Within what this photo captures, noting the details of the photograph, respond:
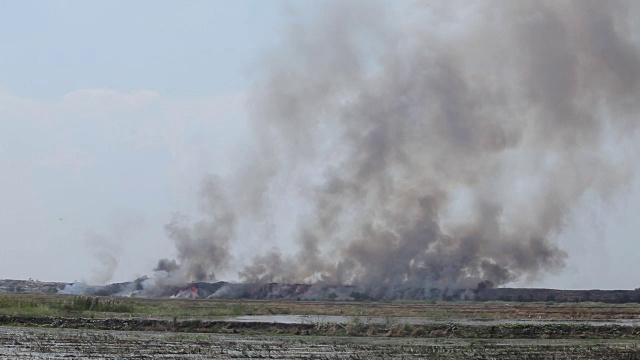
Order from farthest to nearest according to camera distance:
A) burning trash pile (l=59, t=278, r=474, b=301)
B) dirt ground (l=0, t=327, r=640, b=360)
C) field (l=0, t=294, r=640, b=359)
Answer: burning trash pile (l=59, t=278, r=474, b=301) → field (l=0, t=294, r=640, b=359) → dirt ground (l=0, t=327, r=640, b=360)

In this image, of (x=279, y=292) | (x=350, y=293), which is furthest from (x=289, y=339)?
(x=279, y=292)

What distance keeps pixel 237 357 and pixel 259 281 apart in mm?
97246

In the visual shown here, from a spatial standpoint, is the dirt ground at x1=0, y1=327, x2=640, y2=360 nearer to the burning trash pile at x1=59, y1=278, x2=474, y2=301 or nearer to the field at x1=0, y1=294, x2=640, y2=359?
the field at x1=0, y1=294, x2=640, y2=359

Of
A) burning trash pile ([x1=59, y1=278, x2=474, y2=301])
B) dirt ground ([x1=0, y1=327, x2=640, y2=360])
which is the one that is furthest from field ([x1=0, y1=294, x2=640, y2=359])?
burning trash pile ([x1=59, y1=278, x2=474, y2=301])

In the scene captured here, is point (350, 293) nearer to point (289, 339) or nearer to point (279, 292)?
point (279, 292)

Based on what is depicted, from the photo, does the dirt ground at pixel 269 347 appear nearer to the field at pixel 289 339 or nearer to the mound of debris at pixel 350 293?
the field at pixel 289 339

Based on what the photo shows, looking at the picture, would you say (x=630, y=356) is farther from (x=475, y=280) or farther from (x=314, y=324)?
(x=475, y=280)

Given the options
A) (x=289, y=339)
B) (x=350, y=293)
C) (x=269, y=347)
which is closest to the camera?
(x=269, y=347)

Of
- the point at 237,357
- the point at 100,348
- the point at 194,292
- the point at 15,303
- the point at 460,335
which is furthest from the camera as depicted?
the point at 194,292

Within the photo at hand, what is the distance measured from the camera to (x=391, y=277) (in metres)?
122

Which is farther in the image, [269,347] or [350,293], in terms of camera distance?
[350,293]

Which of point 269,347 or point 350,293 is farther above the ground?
point 350,293

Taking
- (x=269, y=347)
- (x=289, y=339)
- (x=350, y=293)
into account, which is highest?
(x=350, y=293)

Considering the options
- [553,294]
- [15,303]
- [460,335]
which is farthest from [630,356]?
[553,294]
